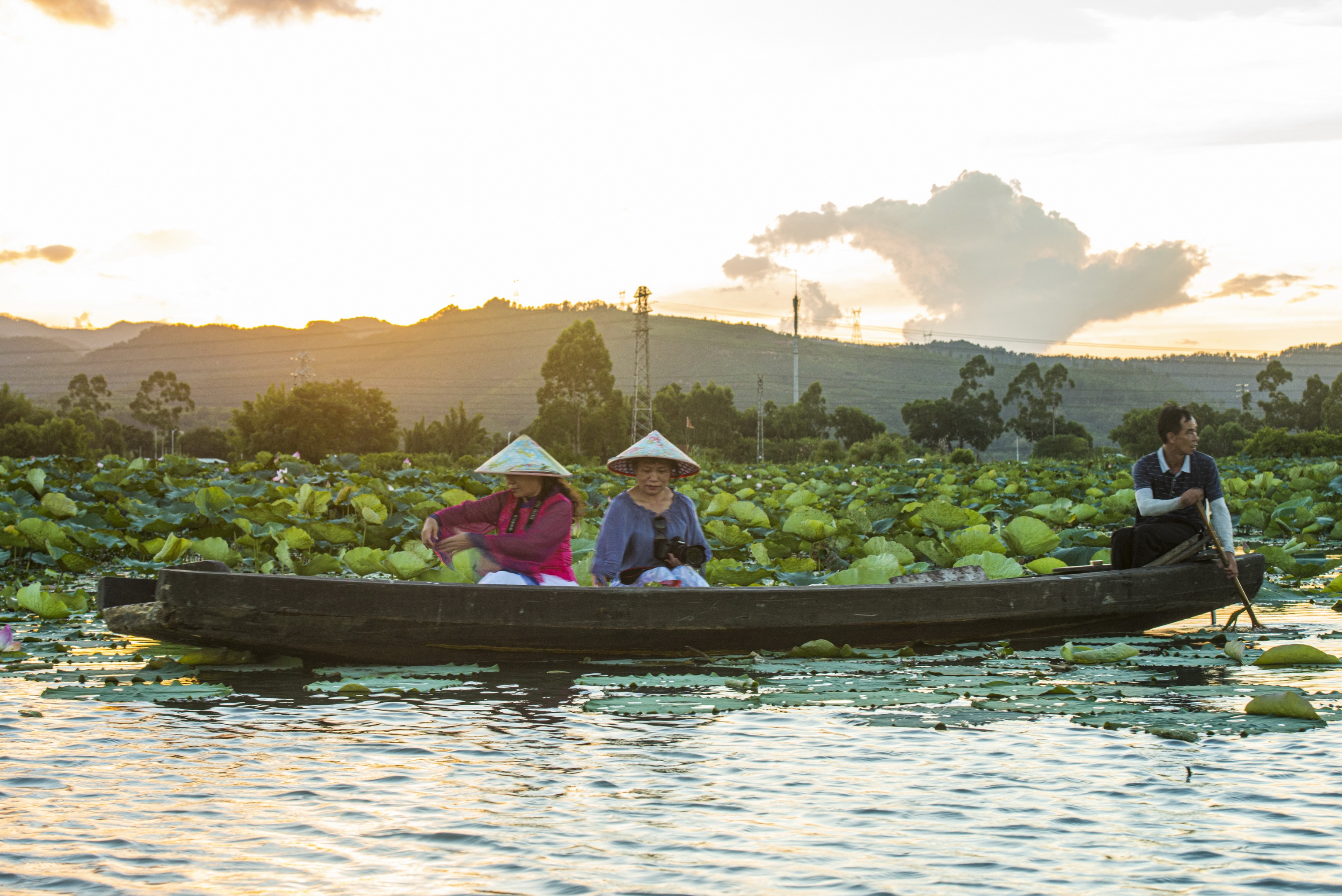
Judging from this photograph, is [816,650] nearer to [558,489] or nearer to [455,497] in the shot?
[558,489]

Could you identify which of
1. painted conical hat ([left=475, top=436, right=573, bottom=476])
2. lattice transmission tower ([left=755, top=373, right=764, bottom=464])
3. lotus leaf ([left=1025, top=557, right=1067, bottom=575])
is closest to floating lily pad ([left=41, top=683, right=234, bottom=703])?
painted conical hat ([left=475, top=436, right=573, bottom=476])

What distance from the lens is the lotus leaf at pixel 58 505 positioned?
851 centimetres

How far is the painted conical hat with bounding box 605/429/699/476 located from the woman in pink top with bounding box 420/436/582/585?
354 mm

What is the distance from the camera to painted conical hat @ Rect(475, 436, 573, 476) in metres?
6.00

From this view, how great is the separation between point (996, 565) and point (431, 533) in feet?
9.81

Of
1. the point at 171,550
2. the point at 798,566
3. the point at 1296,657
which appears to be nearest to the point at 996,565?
the point at 798,566

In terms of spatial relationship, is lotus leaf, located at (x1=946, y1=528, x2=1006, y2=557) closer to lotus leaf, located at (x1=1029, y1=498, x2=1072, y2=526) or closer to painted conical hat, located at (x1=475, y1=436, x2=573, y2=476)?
painted conical hat, located at (x1=475, y1=436, x2=573, y2=476)

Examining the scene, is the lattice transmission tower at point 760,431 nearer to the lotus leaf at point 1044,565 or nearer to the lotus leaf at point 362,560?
the lotus leaf at point 1044,565

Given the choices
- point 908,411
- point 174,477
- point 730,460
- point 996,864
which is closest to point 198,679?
point 996,864

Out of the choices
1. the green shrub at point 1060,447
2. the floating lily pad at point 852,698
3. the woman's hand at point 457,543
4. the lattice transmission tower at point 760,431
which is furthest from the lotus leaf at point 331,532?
the green shrub at point 1060,447

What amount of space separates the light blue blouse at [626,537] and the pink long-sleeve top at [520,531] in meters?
0.18

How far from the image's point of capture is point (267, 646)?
17.3ft

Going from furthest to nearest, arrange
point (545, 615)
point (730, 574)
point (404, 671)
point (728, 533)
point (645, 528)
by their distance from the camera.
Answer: point (728, 533) → point (730, 574) → point (645, 528) → point (545, 615) → point (404, 671)

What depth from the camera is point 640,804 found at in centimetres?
331
